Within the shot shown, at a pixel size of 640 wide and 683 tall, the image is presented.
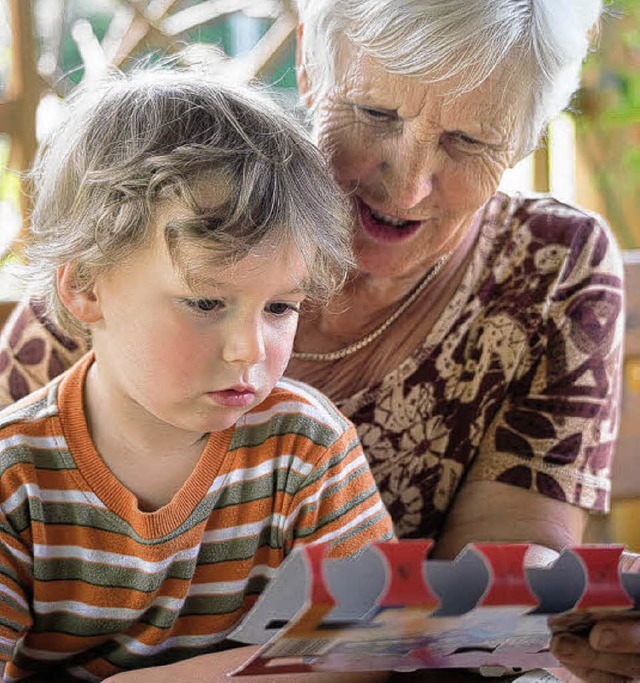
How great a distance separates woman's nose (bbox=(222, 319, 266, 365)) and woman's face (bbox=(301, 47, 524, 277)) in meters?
0.37

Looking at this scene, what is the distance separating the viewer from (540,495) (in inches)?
62.5

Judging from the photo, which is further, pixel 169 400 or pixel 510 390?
pixel 510 390

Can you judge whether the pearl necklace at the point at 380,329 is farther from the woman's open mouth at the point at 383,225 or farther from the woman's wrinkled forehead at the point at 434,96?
the woman's wrinkled forehead at the point at 434,96

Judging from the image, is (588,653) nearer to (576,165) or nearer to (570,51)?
(570,51)

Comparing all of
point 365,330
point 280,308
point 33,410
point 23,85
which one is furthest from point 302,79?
point 23,85

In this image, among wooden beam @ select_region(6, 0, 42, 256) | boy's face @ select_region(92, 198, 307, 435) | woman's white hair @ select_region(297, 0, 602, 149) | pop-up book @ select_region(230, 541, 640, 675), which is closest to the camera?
pop-up book @ select_region(230, 541, 640, 675)

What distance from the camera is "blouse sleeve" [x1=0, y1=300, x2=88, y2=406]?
1525 millimetres

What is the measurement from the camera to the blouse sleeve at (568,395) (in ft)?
5.25

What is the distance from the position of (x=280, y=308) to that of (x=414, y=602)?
384 mm

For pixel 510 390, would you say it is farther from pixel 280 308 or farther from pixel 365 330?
pixel 280 308

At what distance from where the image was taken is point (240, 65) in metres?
2.41

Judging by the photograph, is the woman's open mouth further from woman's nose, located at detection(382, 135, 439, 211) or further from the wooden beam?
the wooden beam

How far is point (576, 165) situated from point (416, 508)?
1.88 metres

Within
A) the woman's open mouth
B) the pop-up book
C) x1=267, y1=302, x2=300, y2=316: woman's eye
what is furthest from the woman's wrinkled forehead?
the pop-up book
